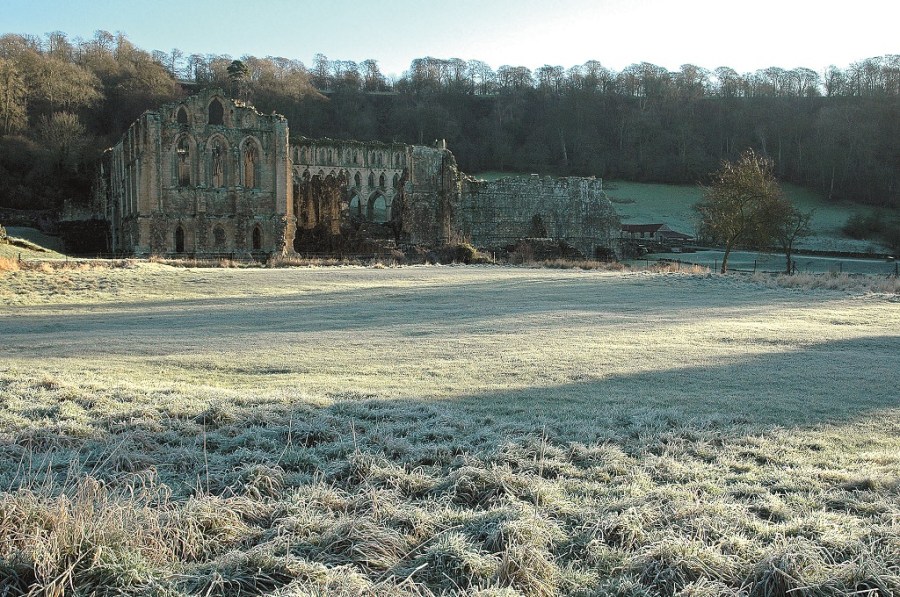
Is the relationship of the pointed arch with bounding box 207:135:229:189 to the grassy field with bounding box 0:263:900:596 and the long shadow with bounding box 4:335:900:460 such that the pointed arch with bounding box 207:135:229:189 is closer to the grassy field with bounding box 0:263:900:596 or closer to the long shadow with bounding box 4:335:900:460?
the grassy field with bounding box 0:263:900:596

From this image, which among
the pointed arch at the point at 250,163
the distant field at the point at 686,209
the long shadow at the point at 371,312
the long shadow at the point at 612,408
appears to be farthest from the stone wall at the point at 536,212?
the long shadow at the point at 612,408

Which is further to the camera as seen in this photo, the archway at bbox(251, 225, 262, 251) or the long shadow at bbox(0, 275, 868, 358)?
the archway at bbox(251, 225, 262, 251)

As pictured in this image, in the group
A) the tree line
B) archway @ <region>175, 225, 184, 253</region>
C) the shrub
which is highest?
the tree line

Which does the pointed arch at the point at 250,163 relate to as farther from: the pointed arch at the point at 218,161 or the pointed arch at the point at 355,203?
the pointed arch at the point at 355,203

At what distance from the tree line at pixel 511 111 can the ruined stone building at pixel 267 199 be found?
21223 mm

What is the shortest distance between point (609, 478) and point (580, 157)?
351ft

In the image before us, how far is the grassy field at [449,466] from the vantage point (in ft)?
11.9

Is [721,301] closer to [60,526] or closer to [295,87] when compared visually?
[60,526]

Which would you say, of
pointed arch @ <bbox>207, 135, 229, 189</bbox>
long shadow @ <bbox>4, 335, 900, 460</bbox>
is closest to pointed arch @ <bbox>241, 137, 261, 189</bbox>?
pointed arch @ <bbox>207, 135, 229, 189</bbox>

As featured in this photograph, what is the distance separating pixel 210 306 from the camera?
57.1ft

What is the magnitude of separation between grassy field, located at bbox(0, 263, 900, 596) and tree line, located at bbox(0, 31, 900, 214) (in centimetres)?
7399

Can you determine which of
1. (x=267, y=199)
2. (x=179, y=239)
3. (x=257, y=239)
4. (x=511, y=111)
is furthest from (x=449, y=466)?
(x=511, y=111)

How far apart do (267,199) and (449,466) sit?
157 ft

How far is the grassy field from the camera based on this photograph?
3615 millimetres
